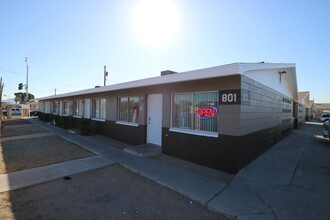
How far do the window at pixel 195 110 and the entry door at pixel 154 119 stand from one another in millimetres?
827

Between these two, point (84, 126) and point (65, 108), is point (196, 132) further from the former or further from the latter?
point (65, 108)

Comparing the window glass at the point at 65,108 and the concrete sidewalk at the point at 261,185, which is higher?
the window glass at the point at 65,108

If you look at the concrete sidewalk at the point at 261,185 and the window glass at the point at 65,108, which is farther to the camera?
the window glass at the point at 65,108

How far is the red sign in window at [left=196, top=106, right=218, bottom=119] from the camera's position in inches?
232

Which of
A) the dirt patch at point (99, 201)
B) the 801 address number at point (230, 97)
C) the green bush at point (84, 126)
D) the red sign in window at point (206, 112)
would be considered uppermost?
the 801 address number at point (230, 97)

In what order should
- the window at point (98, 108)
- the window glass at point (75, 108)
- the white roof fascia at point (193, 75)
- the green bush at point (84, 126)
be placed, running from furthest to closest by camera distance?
the window glass at point (75, 108), the window at point (98, 108), the green bush at point (84, 126), the white roof fascia at point (193, 75)

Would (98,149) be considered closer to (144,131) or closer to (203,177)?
(144,131)

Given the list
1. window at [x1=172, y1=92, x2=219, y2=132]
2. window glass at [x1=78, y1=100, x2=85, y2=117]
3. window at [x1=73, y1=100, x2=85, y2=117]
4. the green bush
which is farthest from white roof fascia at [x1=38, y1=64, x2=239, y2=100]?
window at [x1=73, y1=100, x2=85, y2=117]

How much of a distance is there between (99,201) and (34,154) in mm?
5059

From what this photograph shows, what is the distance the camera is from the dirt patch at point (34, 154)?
5.98 m

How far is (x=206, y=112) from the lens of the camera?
6102 millimetres

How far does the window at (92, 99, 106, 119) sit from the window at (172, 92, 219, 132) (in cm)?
632

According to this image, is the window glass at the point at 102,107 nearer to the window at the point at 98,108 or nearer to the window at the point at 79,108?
the window at the point at 98,108

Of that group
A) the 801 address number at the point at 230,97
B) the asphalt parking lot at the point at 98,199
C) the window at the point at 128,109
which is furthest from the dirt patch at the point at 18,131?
the 801 address number at the point at 230,97
